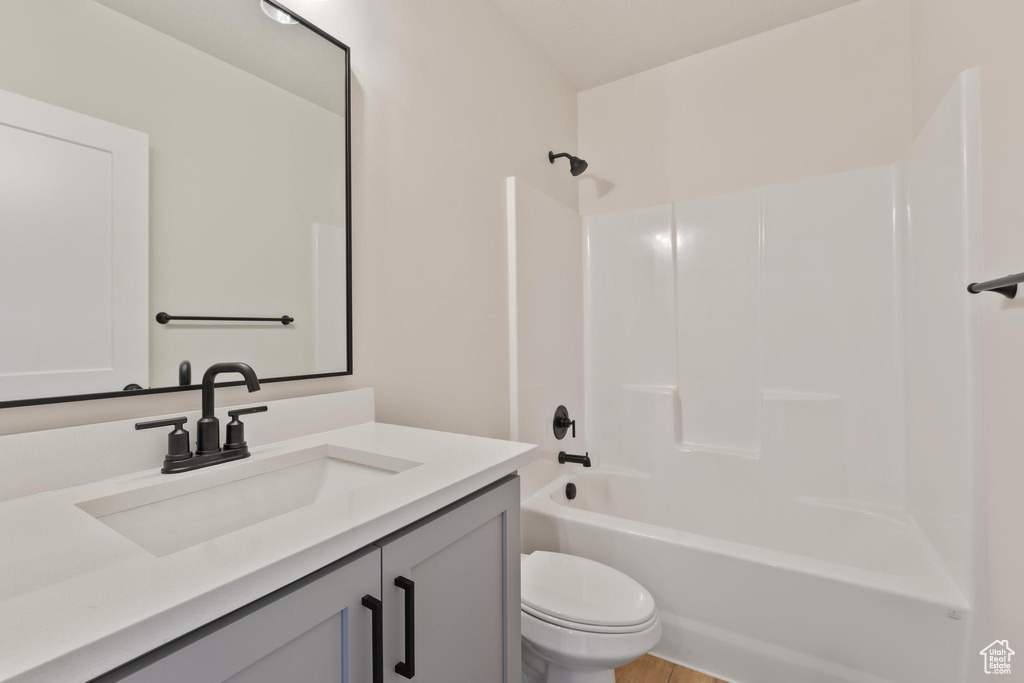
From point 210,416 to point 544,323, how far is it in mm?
1454

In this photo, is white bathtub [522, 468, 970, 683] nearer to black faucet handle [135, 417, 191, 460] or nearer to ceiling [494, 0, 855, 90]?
black faucet handle [135, 417, 191, 460]

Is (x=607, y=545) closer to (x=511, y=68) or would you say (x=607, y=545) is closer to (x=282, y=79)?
(x=282, y=79)

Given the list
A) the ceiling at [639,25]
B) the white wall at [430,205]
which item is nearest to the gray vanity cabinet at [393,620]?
the white wall at [430,205]

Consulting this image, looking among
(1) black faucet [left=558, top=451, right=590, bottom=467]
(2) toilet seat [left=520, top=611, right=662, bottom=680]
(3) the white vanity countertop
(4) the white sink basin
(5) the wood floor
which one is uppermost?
(3) the white vanity countertop

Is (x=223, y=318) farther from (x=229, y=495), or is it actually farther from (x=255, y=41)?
(x=255, y=41)

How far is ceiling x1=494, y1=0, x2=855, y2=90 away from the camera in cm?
188

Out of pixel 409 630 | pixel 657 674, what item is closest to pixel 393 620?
pixel 409 630

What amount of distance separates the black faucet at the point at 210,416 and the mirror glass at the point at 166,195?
0.08 m

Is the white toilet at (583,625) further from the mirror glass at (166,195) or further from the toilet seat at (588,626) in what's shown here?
the mirror glass at (166,195)

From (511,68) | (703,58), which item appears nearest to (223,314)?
(511,68)

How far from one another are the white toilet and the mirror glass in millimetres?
861

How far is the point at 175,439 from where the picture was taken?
0.81 meters

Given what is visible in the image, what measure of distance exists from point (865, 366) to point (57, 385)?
2.45 meters

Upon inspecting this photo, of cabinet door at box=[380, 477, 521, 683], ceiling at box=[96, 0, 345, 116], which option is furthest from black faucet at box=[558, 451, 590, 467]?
ceiling at box=[96, 0, 345, 116]
